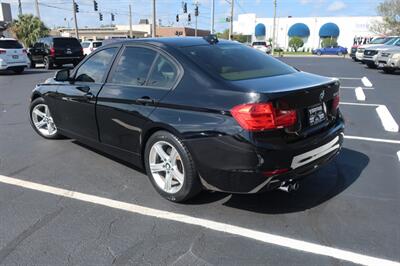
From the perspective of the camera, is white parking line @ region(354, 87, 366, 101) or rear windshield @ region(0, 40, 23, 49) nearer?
white parking line @ region(354, 87, 366, 101)

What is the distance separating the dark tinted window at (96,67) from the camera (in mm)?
4894

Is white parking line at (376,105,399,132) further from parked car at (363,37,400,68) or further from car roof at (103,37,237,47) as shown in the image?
parked car at (363,37,400,68)

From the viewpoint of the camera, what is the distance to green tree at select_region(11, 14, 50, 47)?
40.1 meters

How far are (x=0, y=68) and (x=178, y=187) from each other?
17270mm

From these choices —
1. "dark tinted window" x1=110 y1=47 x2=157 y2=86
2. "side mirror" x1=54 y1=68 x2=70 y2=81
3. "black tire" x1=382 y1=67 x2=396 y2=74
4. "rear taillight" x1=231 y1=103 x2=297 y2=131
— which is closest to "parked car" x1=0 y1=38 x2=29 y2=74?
"side mirror" x1=54 y1=68 x2=70 y2=81

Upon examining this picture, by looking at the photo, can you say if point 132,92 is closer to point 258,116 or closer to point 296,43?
point 258,116

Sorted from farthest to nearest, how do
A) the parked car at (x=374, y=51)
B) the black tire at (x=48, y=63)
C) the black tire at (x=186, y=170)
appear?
the black tire at (x=48, y=63) < the parked car at (x=374, y=51) < the black tire at (x=186, y=170)

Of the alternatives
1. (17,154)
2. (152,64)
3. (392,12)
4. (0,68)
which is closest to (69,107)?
(17,154)

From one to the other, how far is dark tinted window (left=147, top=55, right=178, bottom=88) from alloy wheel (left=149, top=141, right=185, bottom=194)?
617mm

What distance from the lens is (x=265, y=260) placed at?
3074 millimetres

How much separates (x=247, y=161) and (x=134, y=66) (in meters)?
1.90

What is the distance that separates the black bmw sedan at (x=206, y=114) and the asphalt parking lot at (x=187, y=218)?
0.35 m

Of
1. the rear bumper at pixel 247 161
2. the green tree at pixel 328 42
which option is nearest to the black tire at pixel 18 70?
the rear bumper at pixel 247 161

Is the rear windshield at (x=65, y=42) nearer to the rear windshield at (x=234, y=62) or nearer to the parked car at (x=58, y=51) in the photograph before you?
the parked car at (x=58, y=51)
